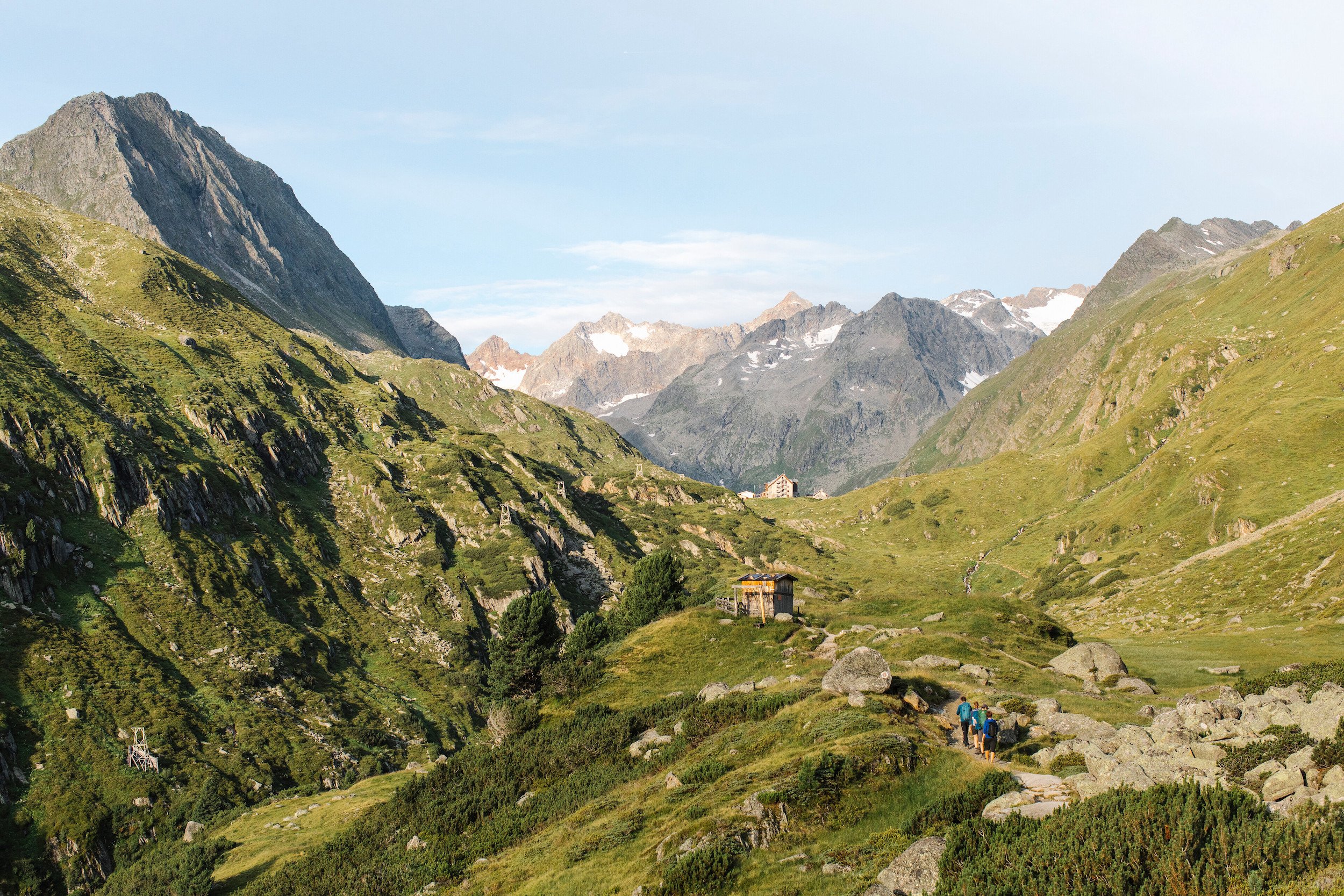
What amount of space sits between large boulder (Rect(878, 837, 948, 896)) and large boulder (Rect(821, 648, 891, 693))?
1699 cm

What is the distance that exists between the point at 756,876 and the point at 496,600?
163418mm

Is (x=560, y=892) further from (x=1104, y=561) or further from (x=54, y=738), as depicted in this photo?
(x=1104, y=561)

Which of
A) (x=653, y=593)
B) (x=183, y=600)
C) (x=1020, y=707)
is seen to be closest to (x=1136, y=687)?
(x=1020, y=707)

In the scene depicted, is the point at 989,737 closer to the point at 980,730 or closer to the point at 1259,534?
the point at 980,730

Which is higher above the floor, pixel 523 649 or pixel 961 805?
pixel 961 805

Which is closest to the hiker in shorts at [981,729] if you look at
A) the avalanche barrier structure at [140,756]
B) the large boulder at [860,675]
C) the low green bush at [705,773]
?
the large boulder at [860,675]

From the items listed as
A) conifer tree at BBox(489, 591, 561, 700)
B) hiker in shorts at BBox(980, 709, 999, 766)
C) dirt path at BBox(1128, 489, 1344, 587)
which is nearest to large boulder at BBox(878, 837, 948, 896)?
hiker in shorts at BBox(980, 709, 999, 766)

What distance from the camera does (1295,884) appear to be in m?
14.8

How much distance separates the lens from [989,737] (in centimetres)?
3322

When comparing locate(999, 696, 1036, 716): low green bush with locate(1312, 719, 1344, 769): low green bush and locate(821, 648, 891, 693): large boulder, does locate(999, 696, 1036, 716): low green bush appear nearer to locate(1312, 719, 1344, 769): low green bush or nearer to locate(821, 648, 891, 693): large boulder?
locate(821, 648, 891, 693): large boulder

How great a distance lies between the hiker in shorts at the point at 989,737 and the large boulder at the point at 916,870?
1194 cm

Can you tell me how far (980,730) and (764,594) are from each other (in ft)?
210

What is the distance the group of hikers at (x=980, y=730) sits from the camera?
32.7 meters

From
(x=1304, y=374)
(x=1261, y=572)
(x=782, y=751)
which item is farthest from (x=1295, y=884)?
(x=1304, y=374)
